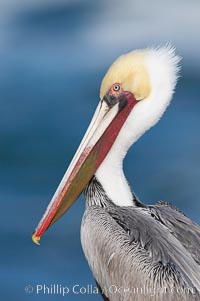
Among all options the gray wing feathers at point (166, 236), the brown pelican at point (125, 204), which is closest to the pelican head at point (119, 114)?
the brown pelican at point (125, 204)

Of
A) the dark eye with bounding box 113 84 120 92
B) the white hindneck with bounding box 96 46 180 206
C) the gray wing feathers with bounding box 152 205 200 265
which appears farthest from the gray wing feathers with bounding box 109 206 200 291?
the dark eye with bounding box 113 84 120 92

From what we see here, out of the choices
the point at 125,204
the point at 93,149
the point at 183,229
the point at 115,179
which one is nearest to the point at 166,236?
the point at 183,229

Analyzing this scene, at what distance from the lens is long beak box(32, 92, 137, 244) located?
23.0 ft

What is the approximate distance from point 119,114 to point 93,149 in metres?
0.23

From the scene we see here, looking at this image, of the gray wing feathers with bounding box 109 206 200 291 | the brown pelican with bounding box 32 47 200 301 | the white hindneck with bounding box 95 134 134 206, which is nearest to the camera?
the gray wing feathers with bounding box 109 206 200 291

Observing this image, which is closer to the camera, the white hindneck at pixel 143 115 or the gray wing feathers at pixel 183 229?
the gray wing feathers at pixel 183 229

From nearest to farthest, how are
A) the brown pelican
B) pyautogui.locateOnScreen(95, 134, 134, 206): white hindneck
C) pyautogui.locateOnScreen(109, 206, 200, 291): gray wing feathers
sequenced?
pyautogui.locateOnScreen(109, 206, 200, 291): gray wing feathers → the brown pelican → pyautogui.locateOnScreen(95, 134, 134, 206): white hindneck

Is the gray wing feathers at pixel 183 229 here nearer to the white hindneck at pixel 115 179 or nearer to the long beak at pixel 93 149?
the white hindneck at pixel 115 179

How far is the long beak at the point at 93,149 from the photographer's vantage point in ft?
23.0

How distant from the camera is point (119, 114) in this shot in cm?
702

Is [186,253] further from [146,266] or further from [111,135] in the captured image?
[111,135]

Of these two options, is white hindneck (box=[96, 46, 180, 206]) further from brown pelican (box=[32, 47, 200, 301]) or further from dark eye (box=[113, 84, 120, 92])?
dark eye (box=[113, 84, 120, 92])

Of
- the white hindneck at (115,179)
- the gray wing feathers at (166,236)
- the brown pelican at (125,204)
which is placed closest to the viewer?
the gray wing feathers at (166,236)

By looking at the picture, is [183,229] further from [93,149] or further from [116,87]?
[116,87]
